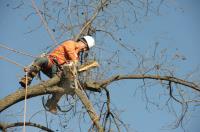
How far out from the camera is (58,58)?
6.62 m

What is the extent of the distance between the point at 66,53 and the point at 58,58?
135mm

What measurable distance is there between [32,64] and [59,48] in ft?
2.01

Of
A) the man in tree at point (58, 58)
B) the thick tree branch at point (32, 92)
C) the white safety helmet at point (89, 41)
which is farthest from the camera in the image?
the white safety helmet at point (89, 41)

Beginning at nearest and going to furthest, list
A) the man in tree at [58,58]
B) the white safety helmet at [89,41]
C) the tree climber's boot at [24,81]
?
the tree climber's boot at [24,81] → the man in tree at [58,58] → the white safety helmet at [89,41]

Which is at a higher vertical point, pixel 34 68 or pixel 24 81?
pixel 34 68

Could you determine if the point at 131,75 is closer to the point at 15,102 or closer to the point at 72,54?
the point at 72,54

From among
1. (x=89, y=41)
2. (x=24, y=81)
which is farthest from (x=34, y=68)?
(x=89, y=41)

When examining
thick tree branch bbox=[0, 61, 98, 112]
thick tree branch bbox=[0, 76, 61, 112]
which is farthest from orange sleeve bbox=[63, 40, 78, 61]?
thick tree branch bbox=[0, 76, 61, 112]

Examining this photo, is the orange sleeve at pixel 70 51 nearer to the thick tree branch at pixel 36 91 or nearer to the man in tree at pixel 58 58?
the man in tree at pixel 58 58

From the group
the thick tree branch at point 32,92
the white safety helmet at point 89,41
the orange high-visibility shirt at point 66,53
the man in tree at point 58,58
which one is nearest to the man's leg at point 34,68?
the man in tree at point 58,58

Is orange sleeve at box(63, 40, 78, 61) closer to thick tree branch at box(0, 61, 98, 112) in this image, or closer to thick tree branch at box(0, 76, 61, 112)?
thick tree branch at box(0, 61, 98, 112)

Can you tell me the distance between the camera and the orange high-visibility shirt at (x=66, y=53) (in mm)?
6591

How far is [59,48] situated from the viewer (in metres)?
6.75

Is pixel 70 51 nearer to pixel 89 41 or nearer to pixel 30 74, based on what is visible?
pixel 89 41
